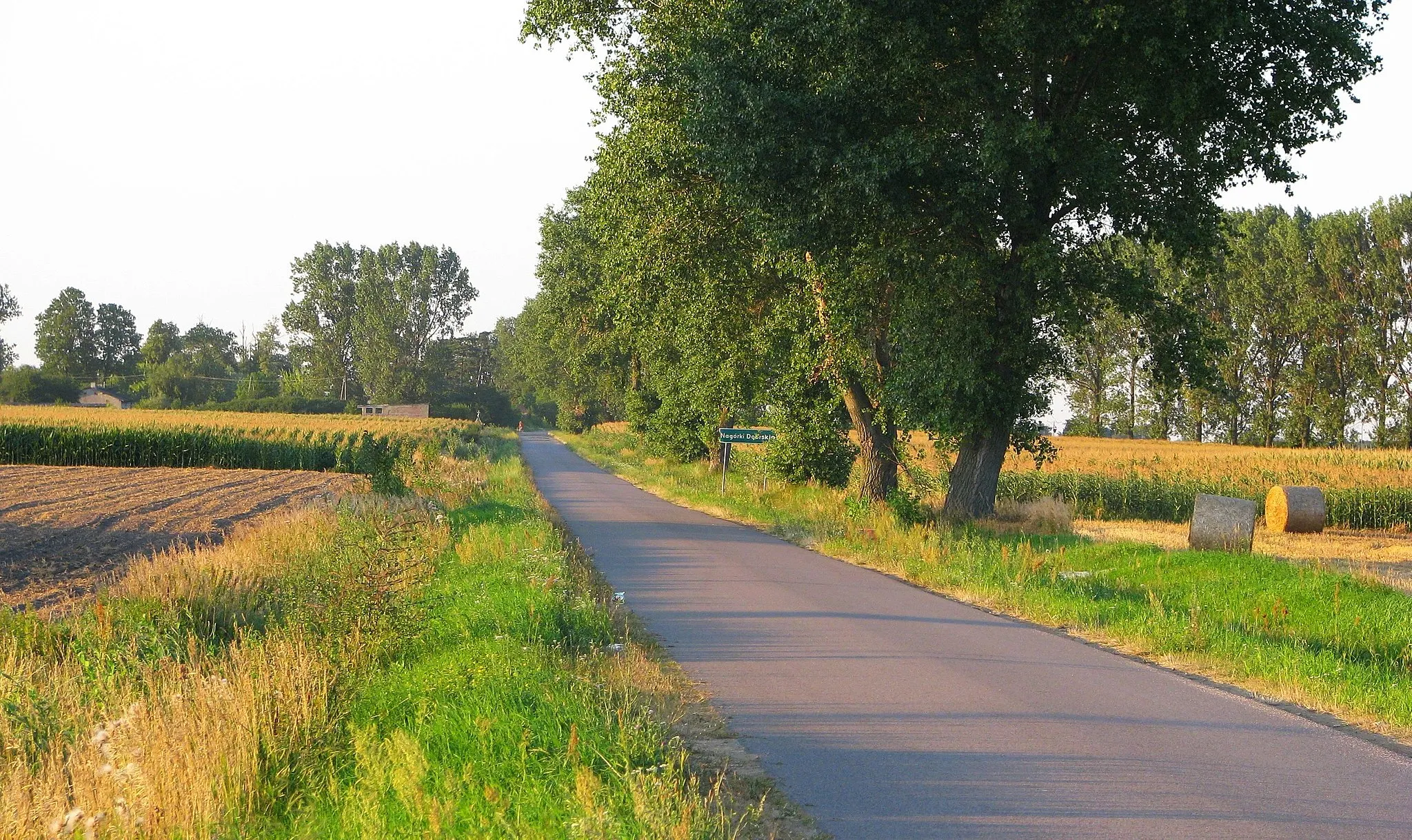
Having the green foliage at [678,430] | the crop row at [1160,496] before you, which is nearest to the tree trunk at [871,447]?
the crop row at [1160,496]

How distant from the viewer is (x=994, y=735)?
7.26 m

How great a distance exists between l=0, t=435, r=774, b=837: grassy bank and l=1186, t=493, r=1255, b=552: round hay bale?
394 inches

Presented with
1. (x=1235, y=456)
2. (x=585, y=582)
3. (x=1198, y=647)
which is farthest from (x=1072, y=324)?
(x=1235, y=456)

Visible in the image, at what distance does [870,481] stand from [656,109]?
934cm

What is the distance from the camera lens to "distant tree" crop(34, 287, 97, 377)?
453ft

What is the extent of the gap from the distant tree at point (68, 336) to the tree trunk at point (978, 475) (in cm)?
14117

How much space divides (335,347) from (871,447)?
118 m

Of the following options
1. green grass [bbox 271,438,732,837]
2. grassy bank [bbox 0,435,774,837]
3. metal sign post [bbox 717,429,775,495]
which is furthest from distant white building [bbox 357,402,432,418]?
green grass [bbox 271,438,732,837]

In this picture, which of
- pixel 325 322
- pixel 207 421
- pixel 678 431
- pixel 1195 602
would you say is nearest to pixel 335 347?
pixel 325 322

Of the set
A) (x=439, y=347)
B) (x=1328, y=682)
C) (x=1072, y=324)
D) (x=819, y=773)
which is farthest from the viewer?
(x=439, y=347)

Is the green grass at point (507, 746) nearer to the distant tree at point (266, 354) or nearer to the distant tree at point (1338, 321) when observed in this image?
the distant tree at point (1338, 321)

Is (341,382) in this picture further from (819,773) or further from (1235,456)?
(819,773)

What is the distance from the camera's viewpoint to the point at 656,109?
21.0 metres

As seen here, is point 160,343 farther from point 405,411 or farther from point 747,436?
point 747,436
